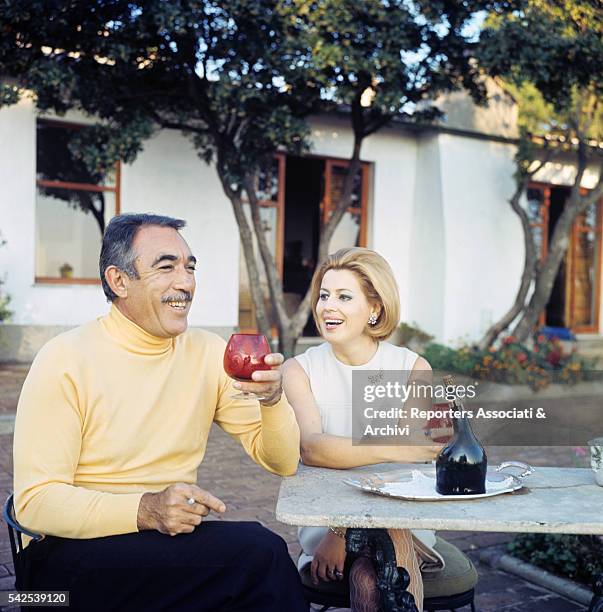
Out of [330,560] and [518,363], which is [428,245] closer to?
[518,363]

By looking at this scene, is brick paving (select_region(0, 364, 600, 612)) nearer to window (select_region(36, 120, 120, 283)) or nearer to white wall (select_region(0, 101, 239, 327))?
white wall (select_region(0, 101, 239, 327))

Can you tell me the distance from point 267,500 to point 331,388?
2.51 meters

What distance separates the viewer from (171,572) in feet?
6.10

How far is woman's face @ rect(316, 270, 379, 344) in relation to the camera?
2543 millimetres

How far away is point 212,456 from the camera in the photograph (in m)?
6.14

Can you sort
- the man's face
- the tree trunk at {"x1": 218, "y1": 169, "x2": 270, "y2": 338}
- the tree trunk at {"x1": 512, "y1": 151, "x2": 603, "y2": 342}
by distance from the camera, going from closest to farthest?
the man's face < the tree trunk at {"x1": 218, "y1": 169, "x2": 270, "y2": 338} < the tree trunk at {"x1": 512, "y1": 151, "x2": 603, "y2": 342}

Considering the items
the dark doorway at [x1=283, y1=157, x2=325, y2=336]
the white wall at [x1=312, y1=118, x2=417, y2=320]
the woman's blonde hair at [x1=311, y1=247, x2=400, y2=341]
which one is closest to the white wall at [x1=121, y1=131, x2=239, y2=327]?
the dark doorway at [x1=283, y1=157, x2=325, y2=336]

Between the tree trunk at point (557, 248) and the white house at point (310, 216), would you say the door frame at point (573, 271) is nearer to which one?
the white house at point (310, 216)

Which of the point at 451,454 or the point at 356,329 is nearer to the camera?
the point at 451,454

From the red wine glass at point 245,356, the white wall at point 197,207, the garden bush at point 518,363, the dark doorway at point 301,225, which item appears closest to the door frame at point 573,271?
the garden bush at point 518,363

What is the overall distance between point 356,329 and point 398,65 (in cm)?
603

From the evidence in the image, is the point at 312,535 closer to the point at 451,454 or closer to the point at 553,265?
the point at 451,454

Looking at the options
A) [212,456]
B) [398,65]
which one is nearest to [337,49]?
[398,65]

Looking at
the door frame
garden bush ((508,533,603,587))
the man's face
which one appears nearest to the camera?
the man's face
